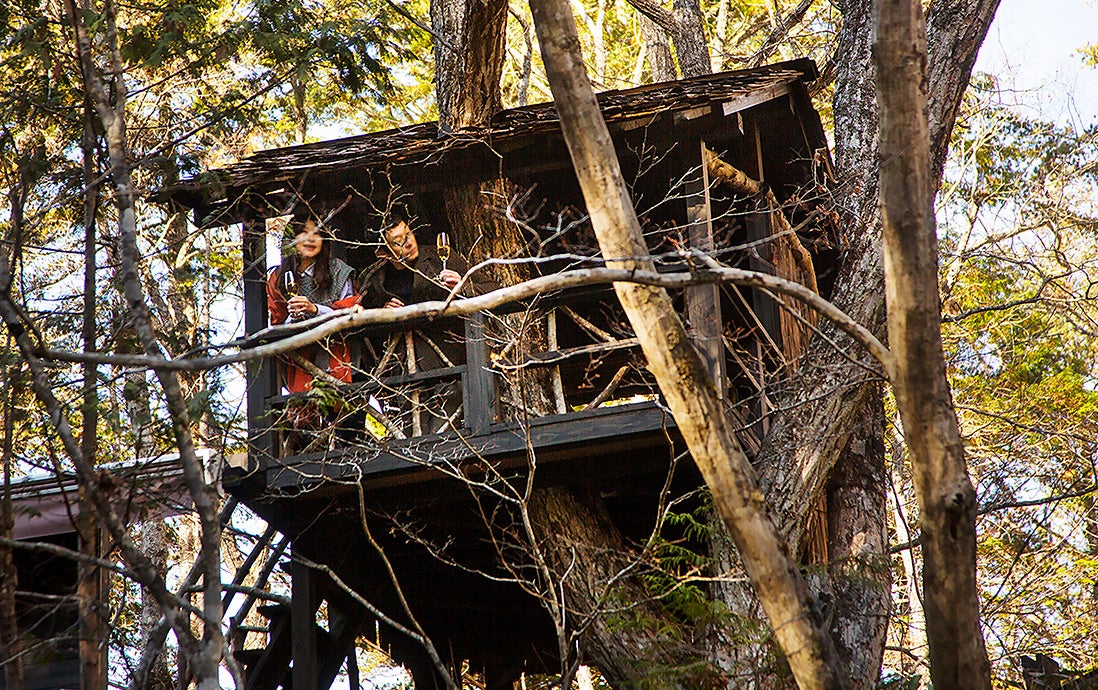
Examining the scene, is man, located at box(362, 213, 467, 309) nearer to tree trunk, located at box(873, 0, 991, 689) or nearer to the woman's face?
the woman's face

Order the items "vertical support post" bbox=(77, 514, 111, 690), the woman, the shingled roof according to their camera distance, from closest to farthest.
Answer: "vertical support post" bbox=(77, 514, 111, 690) → the shingled roof → the woman

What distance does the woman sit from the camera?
348 inches

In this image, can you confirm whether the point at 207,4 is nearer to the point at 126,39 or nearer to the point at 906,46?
the point at 126,39

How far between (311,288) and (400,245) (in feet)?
2.85

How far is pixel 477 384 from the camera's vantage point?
8406mm

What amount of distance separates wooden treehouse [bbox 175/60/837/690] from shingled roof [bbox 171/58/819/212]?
18mm

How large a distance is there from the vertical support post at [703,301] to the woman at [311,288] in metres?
2.48

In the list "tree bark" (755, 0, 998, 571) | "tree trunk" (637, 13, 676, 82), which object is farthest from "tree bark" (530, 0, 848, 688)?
"tree trunk" (637, 13, 676, 82)

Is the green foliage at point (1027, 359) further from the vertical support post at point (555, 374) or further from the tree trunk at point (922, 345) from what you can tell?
the tree trunk at point (922, 345)

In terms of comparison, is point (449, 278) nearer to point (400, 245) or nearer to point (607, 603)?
point (400, 245)

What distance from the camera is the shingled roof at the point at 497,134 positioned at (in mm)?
8453

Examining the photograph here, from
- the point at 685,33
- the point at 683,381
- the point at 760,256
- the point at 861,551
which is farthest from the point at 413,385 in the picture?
the point at 685,33

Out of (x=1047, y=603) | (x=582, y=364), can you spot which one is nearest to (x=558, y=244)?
(x=582, y=364)

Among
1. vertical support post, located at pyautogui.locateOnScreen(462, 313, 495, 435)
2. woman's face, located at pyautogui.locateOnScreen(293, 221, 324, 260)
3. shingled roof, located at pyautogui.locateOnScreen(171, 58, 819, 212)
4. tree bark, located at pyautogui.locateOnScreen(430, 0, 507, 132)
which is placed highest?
tree bark, located at pyautogui.locateOnScreen(430, 0, 507, 132)
